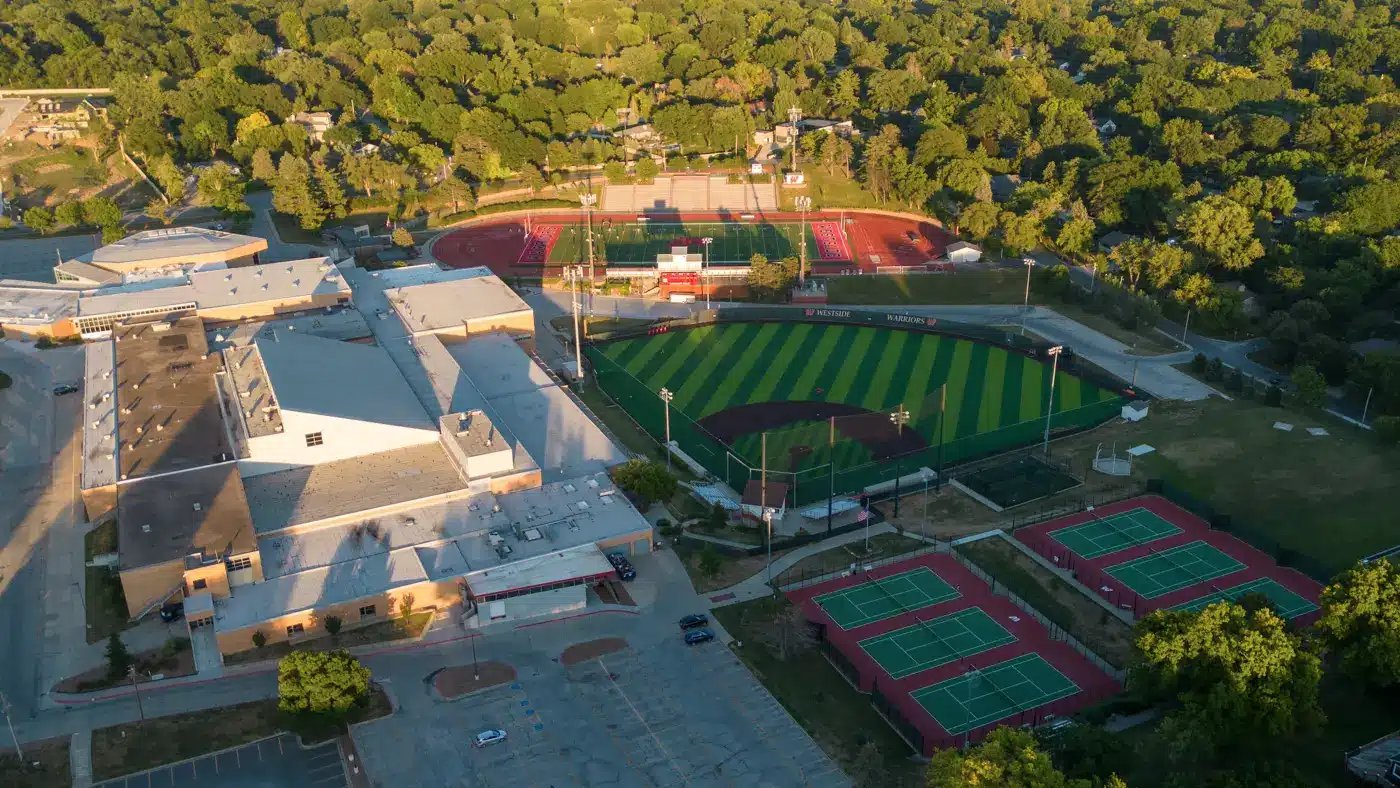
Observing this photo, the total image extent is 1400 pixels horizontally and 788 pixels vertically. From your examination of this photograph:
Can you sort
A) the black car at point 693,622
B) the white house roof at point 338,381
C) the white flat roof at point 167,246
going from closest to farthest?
the black car at point 693,622, the white house roof at point 338,381, the white flat roof at point 167,246

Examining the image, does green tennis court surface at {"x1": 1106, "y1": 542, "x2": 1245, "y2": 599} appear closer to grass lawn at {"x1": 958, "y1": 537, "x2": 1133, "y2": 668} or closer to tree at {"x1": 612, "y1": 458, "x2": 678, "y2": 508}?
grass lawn at {"x1": 958, "y1": 537, "x2": 1133, "y2": 668}

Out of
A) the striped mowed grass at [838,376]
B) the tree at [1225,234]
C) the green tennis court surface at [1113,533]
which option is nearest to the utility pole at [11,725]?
the striped mowed grass at [838,376]

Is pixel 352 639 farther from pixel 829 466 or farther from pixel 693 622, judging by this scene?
pixel 829 466

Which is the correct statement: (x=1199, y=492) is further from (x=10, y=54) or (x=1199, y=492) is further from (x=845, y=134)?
(x=10, y=54)

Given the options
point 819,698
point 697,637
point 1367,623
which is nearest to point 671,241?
point 697,637

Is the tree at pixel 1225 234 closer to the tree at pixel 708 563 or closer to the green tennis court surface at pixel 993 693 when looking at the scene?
the green tennis court surface at pixel 993 693

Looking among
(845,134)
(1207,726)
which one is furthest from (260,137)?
(1207,726)

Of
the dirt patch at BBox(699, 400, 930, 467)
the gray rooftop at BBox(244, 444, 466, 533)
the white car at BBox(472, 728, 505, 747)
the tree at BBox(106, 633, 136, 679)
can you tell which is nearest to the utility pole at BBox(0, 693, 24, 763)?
the tree at BBox(106, 633, 136, 679)
